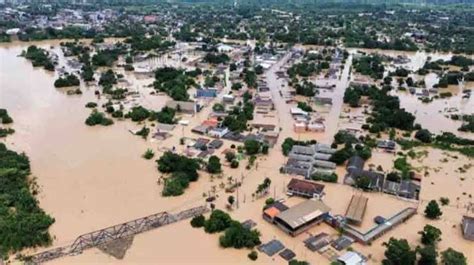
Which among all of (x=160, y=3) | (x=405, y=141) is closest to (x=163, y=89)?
(x=405, y=141)

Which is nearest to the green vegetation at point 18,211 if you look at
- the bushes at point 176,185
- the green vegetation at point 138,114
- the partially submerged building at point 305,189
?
the bushes at point 176,185

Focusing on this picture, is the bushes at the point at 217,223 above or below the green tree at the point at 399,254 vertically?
below

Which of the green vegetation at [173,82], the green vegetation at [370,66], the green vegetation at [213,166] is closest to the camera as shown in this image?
the green vegetation at [213,166]

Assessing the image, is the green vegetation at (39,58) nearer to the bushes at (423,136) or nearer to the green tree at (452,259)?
the bushes at (423,136)

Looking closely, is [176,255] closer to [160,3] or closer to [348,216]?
[348,216]

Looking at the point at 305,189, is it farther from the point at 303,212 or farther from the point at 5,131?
the point at 5,131

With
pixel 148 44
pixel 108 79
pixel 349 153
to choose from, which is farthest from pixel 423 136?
pixel 148 44
